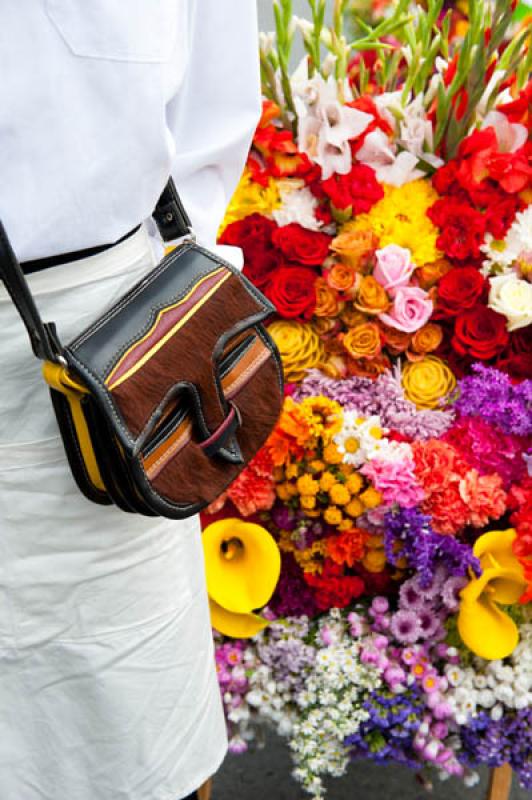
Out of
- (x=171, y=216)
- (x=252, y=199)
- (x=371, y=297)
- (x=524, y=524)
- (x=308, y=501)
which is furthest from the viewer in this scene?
(x=252, y=199)

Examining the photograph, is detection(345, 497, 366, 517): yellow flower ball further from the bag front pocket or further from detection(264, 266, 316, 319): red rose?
the bag front pocket

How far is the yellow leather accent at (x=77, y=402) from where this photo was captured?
3.16ft

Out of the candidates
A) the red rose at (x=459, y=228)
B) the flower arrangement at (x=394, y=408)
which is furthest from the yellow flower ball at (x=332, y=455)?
the red rose at (x=459, y=228)

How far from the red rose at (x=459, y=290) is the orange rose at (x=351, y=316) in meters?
0.14

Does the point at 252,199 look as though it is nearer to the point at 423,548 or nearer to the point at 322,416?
the point at 322,416

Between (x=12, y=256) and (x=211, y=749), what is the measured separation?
0.80 m

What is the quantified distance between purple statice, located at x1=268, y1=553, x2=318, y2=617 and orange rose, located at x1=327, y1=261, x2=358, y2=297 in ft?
1.65

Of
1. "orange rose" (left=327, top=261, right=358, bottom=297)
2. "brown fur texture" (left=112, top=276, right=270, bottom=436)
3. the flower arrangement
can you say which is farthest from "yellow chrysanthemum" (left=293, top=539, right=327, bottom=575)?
"brown fur texture" (left=112, top=276, right=270, bottom=436)

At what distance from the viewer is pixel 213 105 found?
1.22m

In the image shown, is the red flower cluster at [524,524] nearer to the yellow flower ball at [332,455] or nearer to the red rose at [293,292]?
the yellow flower ball at [332,455]

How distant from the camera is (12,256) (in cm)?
92

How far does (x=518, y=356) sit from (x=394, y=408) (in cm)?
26

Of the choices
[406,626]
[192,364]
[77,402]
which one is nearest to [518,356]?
[406,626]

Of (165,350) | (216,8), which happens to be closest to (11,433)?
(165,350)
